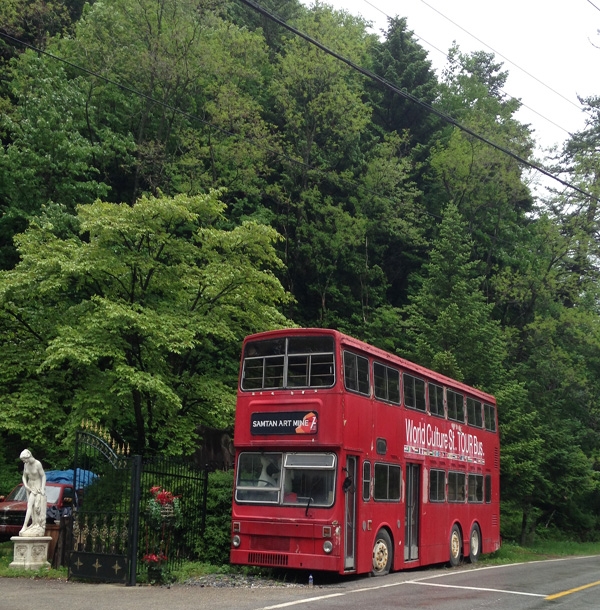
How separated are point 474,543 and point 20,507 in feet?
40.8

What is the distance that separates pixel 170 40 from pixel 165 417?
22.2 metres

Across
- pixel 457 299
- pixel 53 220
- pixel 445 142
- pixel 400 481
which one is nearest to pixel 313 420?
pixel 400 481

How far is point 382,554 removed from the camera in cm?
1731

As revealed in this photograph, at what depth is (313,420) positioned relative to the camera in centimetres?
1555

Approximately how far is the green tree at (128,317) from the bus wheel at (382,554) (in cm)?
628

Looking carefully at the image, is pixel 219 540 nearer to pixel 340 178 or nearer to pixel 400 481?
pixel 400 481

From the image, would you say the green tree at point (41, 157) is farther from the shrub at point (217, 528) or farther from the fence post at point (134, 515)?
the fence post at point (134, 515)

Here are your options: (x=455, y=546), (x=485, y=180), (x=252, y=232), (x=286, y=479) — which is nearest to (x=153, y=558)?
(x=286, y=479)

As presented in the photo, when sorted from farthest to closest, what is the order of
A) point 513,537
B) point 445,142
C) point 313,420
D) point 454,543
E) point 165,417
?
1. point 445,142
2. point 513,537
3. point 165,417
4. point 454,543
5. point 313,420

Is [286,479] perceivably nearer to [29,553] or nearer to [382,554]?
[382,554]

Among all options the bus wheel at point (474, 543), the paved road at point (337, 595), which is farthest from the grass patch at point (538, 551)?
the paved road at point (337, 595)

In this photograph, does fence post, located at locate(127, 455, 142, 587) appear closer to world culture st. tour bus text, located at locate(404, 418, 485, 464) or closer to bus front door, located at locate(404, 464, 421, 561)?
world culture st. tour bus text, located at locate(404, 418, 485, 464)

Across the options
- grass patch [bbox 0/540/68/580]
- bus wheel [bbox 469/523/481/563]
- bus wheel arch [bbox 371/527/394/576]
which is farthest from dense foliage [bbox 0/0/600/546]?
bus wheel [bbox 469/523/481/563]

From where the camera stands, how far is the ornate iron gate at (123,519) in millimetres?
14773
